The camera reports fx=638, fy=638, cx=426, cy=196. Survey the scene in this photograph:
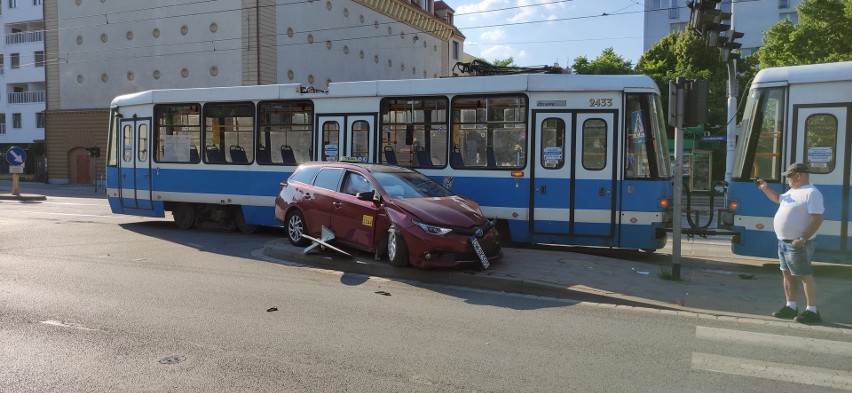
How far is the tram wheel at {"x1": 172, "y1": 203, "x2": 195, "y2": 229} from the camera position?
49.4 feet

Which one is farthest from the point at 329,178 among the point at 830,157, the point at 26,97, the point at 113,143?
the point at 26,97

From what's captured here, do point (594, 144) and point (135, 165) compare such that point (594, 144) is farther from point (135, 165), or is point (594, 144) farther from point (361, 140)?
point (135, 165)

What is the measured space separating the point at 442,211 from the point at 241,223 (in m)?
7.09

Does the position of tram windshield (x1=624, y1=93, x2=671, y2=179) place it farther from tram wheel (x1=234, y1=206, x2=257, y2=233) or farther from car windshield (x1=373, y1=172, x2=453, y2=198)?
tram wheel (x1=234, y1=206, x2=257, y2=233)

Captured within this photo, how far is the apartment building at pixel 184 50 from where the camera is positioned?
33.1 m

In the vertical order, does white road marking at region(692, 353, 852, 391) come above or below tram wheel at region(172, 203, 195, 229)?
below

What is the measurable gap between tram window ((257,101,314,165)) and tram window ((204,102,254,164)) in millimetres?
293

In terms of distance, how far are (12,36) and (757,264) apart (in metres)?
57.7

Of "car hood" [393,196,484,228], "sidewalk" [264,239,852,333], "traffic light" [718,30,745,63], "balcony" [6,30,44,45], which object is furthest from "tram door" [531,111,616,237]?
"balcony" [6,30,44,45]

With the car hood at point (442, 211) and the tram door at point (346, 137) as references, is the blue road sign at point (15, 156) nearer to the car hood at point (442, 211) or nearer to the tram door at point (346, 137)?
the tram door at point (346, 137)

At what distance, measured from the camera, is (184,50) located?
3478 centimetres

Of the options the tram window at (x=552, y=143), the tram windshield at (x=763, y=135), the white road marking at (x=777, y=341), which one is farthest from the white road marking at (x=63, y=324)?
the tram windshield at (x=763, y=135)

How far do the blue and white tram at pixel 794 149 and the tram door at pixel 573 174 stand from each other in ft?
6.30

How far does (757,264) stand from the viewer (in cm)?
1066
